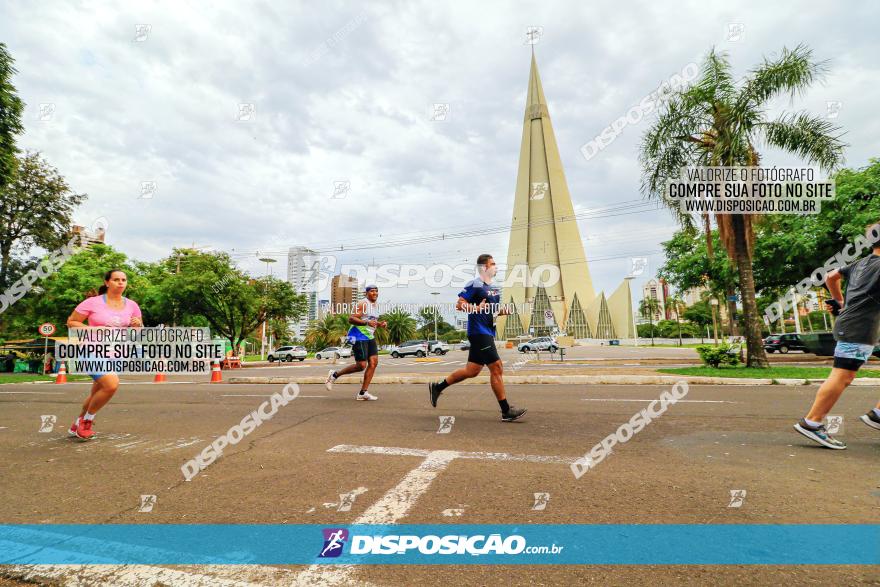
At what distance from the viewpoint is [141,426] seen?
5.46 m

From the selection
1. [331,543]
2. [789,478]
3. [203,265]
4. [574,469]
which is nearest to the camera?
[331,543]

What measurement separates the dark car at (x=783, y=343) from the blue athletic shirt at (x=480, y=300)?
30011mm

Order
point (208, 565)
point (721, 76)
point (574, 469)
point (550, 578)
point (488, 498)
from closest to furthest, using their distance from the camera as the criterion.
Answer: point (550, 578) → point (208, 565) → point (488, 498) → point (574, 469) → point (721, 76)

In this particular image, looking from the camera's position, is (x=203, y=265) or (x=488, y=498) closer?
(x=488, y=498)

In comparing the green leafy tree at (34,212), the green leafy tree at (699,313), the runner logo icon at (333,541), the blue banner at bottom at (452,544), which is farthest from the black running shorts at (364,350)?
the green leafy tree at (699,313)

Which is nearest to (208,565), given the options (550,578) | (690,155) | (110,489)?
(550,578)

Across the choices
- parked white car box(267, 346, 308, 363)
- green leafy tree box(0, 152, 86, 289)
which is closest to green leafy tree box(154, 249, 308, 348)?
parked white car box(267, 346, 308, 363)

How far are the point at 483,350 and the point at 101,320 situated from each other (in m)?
4.16

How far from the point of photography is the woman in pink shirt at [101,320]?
15.1 feet

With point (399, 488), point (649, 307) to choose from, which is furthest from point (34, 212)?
point (649, 307)

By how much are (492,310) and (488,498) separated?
2.97 meters

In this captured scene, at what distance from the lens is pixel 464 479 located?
3018mm

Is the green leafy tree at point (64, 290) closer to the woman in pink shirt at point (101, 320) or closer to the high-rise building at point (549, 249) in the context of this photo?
the woman in pink shirt at point (101, 320)

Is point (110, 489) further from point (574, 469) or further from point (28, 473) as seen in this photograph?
point (574, 469)
